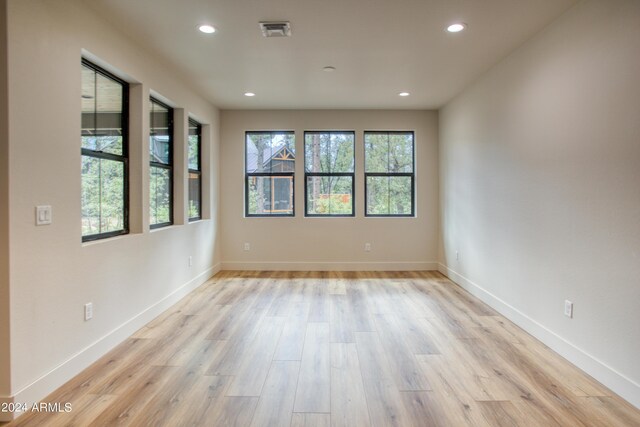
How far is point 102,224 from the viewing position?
2.88 metres

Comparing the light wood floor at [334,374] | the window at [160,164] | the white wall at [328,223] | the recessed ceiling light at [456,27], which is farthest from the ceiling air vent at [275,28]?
the white wall at [328,223]

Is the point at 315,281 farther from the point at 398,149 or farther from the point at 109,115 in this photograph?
the point at 109,115

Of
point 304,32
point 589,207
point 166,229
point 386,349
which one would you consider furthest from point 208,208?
point 589,207

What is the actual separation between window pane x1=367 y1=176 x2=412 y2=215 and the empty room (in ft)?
3.44

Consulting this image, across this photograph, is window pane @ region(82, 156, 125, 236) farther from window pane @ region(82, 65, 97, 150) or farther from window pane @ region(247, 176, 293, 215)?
window pane @ region(247, 176, 293, 215)

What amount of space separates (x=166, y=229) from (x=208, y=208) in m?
1.42

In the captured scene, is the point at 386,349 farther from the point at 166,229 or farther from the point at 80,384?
the point at 166,229

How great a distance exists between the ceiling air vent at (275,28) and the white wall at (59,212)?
3.97 feet

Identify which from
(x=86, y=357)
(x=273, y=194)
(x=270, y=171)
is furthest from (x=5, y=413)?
(x=270, y=171)

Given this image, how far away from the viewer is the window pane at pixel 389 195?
5.83m

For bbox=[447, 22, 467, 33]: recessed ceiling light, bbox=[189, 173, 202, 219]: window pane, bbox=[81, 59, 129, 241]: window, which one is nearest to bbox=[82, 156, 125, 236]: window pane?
bbox=[81, 59, 129, 241]: window

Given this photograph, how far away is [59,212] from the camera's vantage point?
2283 millimetres

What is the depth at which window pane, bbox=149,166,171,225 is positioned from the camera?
3.73 metres

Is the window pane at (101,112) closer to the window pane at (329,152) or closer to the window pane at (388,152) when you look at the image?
the window pane at (329,152)
